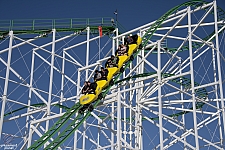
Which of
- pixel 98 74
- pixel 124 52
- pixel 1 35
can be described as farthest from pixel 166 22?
pixel 1 35

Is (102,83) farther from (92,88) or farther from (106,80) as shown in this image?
(92,88)

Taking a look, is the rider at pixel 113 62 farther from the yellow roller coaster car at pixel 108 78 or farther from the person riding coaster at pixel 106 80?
the yellow roller coaster car at pixel 108 78

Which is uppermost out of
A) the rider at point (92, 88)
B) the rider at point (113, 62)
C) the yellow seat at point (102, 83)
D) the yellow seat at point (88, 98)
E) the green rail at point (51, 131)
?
the rider at point (113, 62)

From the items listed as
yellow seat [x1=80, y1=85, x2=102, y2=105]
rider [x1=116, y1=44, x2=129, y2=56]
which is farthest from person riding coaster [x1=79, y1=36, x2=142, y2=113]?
rider [x1=116, y1=44, x2=129, y2=56]

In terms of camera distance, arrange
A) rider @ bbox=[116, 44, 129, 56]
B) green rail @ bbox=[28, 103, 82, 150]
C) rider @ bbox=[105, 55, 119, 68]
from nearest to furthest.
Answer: green rail @ bbox=[28, 103, 82, 150] < rider @ bbox=[105, 55, 119, 68] < rider @ bbox=[116, 44, 129, 56]

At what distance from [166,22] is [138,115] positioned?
388 centimetres

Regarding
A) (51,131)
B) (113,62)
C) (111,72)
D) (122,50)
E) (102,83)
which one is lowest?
(51,131)

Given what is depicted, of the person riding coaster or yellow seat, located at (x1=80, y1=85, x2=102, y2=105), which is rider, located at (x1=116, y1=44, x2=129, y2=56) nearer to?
Answer: the person riding coaster

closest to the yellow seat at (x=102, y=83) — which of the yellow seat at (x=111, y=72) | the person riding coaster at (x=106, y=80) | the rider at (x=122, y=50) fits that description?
the person riding coaster at (x=106, y=80)

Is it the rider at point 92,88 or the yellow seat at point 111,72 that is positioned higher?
the yellow seat at point 111,72

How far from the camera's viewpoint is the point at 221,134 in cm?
1591

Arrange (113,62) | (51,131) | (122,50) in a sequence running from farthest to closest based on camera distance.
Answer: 1. (122,50)
2. (113,62)
3. (51,131)

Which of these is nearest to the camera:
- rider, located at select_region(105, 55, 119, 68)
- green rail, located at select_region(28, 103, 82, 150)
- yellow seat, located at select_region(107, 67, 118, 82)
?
green rail, located at select_region(28, 103, 82, 150)

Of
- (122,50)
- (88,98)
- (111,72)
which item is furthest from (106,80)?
(122,50)
